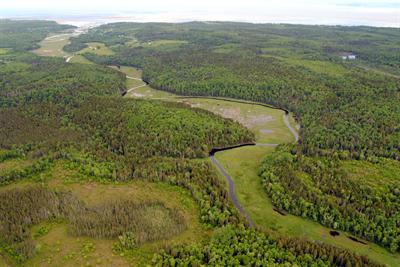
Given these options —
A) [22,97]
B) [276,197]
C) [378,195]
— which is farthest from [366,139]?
[22,97]

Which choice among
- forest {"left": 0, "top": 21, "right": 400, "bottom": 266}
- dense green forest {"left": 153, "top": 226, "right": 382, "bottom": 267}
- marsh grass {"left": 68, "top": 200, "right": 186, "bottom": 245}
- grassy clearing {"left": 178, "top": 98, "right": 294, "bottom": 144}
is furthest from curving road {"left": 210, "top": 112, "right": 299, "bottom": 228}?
marsh grass {"left": 68, "top": 200, "right": 186, "bottom": 245}

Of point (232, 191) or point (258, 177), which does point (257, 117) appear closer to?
point (258, 177)

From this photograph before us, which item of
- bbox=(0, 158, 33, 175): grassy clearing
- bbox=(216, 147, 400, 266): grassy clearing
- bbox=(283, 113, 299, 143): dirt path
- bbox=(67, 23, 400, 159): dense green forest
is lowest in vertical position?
bbox=(216, 147, 400, 266): grassy clearing

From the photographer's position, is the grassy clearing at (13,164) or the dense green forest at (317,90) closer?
the grassy clearing at (13,164)

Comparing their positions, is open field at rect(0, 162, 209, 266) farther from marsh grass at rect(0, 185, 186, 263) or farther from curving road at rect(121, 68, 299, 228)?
curving road at rect(121, 68, 299, 228)

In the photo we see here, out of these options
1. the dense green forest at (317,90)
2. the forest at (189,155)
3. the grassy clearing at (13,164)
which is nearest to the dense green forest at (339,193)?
the forest at (189,155)

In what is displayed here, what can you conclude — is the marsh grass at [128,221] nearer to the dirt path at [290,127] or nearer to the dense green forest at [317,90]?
the dense green forest at [317,90]
